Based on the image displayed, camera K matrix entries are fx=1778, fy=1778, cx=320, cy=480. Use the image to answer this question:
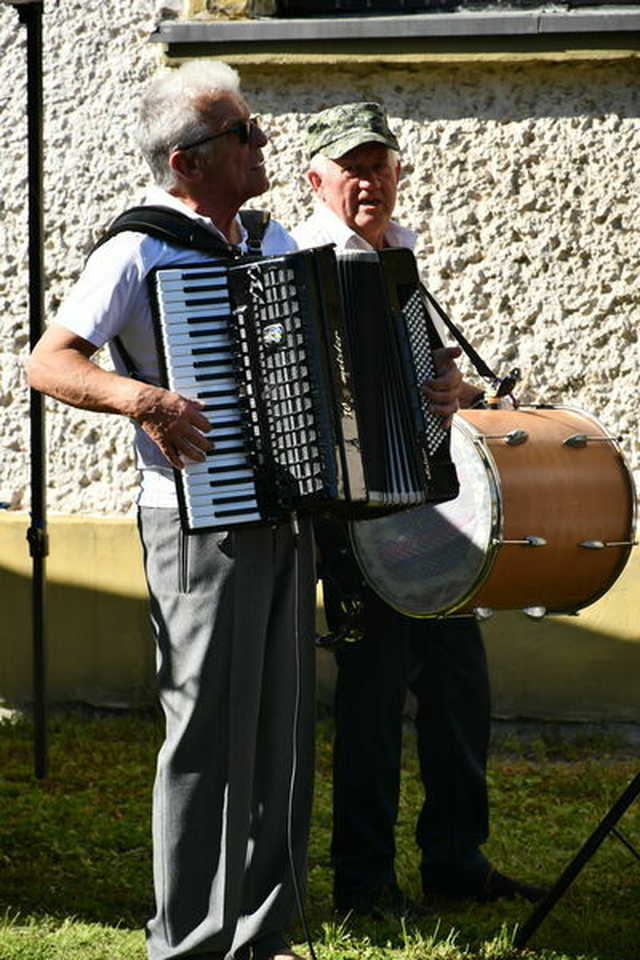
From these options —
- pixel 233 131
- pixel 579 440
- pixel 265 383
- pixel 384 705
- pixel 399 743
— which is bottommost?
pixel 399 743

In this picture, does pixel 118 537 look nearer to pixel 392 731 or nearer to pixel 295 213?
pixel 295 213

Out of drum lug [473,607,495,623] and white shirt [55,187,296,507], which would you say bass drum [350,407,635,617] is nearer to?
drum lug [473,607,495,623]

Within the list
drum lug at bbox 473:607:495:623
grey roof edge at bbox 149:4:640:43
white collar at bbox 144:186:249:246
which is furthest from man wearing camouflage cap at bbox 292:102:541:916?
grey roof edge at bbox 149:4:640:43

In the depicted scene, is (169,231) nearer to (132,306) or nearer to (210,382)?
(132,306)

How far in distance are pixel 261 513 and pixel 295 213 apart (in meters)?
3.03

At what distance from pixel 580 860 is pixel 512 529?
2.44 feet

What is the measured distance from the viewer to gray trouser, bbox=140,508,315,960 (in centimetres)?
359

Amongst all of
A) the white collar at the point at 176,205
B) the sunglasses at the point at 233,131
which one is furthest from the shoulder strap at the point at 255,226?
the sunglasses at the point at 233,131

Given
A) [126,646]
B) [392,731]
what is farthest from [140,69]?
[392,731]

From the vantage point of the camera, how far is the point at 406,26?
602cm

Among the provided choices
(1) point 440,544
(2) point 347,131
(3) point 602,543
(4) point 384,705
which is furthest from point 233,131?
(4) point 384,705

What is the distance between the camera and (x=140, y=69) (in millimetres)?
6301

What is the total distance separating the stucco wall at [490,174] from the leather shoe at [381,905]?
2.32 m

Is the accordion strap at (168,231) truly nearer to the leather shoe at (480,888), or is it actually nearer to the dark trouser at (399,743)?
the dark trouser at (399,743)
